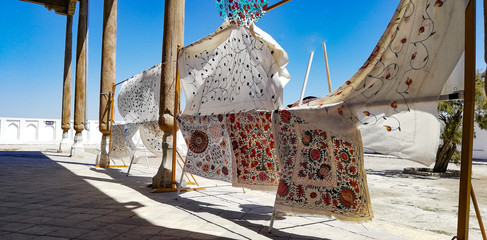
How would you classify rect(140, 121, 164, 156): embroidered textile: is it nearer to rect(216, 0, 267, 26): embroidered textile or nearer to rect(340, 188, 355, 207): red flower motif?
rect(216, 0, 267, 26): embroidered textile

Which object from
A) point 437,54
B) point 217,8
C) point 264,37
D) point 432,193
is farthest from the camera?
point 432,193

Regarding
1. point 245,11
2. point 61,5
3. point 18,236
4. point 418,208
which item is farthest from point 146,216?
point 61,5

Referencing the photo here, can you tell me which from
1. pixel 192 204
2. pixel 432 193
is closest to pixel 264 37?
pixel 192 204

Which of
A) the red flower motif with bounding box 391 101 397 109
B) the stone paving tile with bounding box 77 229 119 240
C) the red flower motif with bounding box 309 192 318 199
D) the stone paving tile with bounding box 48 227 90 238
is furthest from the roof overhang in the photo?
the red flower motif with bounding box 391 101 397 109

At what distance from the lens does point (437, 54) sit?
161 centimetres

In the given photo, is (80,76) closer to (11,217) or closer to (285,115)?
(11,217)

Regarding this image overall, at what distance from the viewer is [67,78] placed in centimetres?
1104

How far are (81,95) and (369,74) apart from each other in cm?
902

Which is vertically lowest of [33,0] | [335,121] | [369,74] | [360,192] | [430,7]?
[360,192]

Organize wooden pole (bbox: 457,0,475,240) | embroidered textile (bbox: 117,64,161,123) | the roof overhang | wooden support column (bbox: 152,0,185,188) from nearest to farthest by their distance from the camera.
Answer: wooden pole (bbox: 457,0,475,240) < wooden support column (bbox: 152,0,185,188) < embroidered textile (bbox: 117,64,161,123) < the roof overhang

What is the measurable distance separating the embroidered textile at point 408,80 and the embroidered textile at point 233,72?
3.27 ft

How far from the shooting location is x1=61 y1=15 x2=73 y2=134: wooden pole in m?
10.9

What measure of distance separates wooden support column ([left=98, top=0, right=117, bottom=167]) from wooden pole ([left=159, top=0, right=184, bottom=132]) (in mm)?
2946

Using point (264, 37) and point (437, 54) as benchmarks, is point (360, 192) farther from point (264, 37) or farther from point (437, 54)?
point (264, 37)
